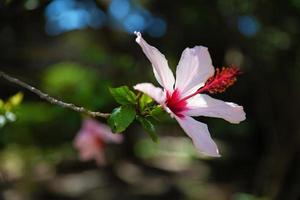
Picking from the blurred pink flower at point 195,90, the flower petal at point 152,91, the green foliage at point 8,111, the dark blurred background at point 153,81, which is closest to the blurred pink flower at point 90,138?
the dark blurred background at point 153,81

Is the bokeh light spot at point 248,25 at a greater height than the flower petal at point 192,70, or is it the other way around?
the flower petal at point 192,70

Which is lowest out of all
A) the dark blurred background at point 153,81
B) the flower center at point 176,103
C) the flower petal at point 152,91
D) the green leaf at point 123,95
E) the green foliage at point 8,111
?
the dark blurred background at point 153,81

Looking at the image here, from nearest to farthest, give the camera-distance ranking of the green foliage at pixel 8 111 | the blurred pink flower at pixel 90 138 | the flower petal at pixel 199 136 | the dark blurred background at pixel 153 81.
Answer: the flower petal at pixel 199 136 < the green foliage at pixel 8 111 < the blurred pink flower at pixel 90 138 < the dark blurred background at pixel 153 81

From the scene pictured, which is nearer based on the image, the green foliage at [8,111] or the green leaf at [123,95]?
the green leaf at [123,95]

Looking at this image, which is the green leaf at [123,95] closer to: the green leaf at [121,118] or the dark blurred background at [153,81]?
the green leaf at [121,118]

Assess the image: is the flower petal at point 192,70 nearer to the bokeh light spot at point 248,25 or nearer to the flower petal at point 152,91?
the flower petal at point 152,91

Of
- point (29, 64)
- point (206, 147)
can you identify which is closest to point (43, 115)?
point (29, 64)

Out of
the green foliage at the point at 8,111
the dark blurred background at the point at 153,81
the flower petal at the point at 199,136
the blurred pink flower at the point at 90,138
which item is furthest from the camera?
the dark blurred background at the point at 153,81

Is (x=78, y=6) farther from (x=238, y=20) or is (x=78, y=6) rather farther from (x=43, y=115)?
(x=238, y=20)
